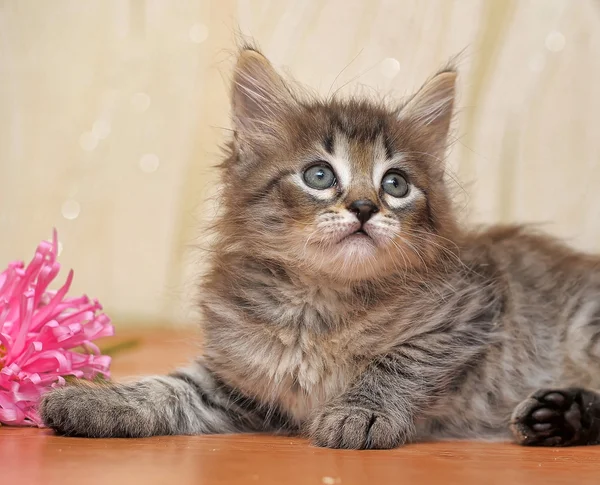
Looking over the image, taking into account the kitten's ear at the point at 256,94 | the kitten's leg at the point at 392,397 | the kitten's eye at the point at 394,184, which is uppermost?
the kitten's ear at the point at 256,94

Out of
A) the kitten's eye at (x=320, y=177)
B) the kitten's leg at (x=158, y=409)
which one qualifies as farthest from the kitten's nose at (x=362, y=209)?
the kitten's leg at (x=158, y=409)

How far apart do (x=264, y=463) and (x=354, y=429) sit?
0.28 meters

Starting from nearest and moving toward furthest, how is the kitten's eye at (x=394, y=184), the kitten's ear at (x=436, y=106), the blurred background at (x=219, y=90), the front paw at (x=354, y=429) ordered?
the front paw at (x=354, y=429) → the kitten's eye at (x=394, y=184) → the kitten's ear at (x=436, y=106) → the blurred background at (x=219, y=90)

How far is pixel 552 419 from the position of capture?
5.95 feet

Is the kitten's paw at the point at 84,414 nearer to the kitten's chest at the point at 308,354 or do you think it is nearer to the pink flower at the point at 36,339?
the pink flower at the point at 36,339

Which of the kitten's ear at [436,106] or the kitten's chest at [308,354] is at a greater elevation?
the kitten's ear at [436,106]

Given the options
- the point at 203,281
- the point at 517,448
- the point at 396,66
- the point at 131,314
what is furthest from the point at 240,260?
the point at 131,314

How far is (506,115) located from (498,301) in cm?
163

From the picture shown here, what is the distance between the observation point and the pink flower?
1.85 meters

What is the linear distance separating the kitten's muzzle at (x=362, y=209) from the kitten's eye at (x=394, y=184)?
0.54ft

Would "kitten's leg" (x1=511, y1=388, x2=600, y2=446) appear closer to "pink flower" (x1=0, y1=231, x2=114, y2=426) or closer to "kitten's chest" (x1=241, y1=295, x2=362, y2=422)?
"kitten's chest" (x1=241, y1=295, x2=362, y2=422)

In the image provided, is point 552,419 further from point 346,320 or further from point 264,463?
point 264,463

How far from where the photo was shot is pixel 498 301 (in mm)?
2117

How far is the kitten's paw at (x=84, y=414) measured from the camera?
1.74m
